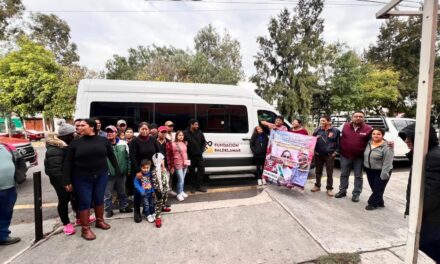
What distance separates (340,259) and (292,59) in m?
20.1

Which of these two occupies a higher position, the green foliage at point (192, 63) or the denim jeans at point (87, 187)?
the green foliage at point (192, 63)

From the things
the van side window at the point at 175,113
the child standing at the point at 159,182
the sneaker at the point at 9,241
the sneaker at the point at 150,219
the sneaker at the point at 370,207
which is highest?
the van side window at the point at 175,113

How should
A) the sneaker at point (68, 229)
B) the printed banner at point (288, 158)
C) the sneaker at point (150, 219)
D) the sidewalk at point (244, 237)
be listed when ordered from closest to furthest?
the sidewalk at point (244, 237), the sneaker at point (68, 229), the sneaker at point (150, 219), the printed banner at point (288, 158)

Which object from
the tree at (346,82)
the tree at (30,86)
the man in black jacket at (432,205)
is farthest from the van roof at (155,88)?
the tree at (346,82)

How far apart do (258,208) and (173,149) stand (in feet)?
6.49

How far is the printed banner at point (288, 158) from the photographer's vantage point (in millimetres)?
4770

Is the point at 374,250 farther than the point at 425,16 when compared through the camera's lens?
Yes

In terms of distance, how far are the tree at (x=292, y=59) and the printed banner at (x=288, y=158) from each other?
623 inches

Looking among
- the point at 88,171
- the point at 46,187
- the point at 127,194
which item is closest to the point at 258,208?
the point at 127,194

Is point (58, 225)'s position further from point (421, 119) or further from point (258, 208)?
point (421, 119)

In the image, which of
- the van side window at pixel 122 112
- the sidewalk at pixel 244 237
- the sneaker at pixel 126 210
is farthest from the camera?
the van side window at pixel 122 112

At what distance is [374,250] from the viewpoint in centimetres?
301

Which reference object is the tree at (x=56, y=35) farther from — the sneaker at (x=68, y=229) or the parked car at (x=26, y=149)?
Answer: the sneaker at (x=68, y=229)

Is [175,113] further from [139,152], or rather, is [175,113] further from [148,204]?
[148,204]
